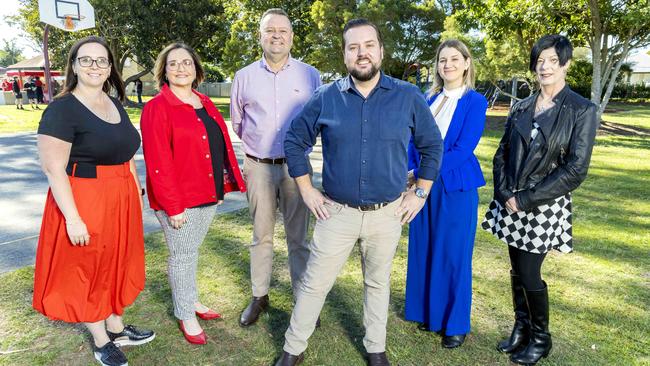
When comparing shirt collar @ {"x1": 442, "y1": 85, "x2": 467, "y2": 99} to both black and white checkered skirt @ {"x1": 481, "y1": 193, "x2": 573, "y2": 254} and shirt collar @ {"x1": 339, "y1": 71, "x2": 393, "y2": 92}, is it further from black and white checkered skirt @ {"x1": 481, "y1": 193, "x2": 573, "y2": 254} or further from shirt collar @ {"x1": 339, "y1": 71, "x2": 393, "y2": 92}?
black and white checkered skirt @ {"x1": 481, "y1": 193, "x2": 573, "y2": 254}

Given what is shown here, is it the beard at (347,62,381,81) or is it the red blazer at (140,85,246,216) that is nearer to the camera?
the beard at (347,62,381,81)

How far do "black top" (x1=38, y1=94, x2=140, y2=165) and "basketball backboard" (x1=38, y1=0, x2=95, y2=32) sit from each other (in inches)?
385

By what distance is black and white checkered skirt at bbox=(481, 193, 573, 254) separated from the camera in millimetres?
2680

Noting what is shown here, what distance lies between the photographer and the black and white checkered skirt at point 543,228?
105 inches

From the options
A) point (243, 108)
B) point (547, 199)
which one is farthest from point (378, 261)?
point (243, 108)

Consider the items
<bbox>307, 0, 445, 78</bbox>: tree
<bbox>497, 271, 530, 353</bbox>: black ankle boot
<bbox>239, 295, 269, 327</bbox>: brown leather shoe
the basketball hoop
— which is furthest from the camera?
<bbox>307, 0, 445, 78</bbox>: tree

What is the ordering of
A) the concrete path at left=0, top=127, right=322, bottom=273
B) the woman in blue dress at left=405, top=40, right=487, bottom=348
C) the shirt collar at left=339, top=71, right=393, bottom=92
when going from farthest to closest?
the concrete path at left=0, top=127, right=322, bottom=273 < the woman in blue dress at left=405, top=40, right=487, bottom=348 < the shirt collar at left=339, top=71, right=393, bottom=92

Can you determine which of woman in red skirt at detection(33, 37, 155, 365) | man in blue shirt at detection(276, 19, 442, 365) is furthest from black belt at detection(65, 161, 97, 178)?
man in blue shirt at detection(276, 19, 442, 365)

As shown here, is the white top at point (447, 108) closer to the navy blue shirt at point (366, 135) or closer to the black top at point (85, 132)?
the navy blue shirt at point (366, 135)

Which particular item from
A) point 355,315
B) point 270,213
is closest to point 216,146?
point 270,213

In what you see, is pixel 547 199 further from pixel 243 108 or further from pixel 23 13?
pixel 23 13

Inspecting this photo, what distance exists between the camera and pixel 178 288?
303cm

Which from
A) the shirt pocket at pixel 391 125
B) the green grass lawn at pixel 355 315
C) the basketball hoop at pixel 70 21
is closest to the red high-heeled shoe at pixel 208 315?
the green grass lawn at pixel 355 315

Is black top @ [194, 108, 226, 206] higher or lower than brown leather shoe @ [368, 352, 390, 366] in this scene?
higher
